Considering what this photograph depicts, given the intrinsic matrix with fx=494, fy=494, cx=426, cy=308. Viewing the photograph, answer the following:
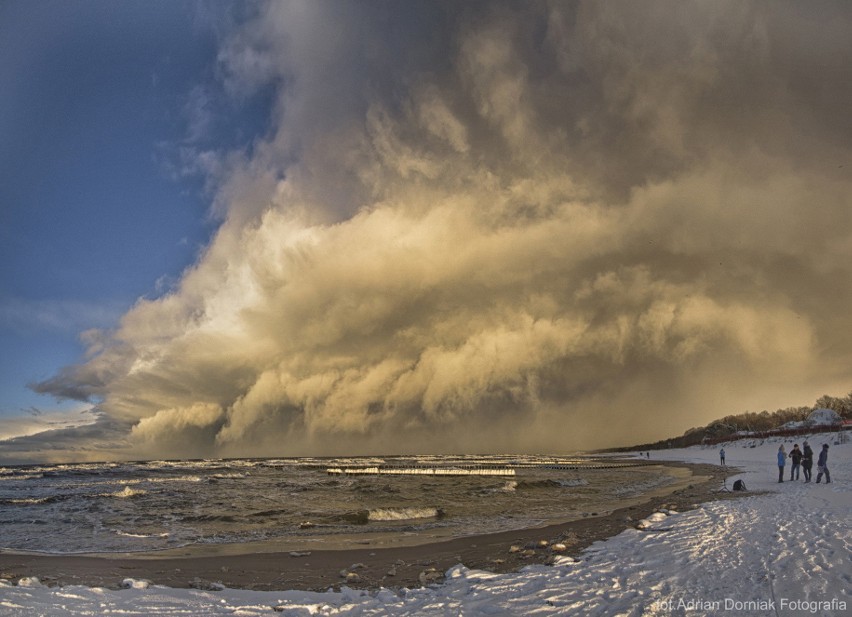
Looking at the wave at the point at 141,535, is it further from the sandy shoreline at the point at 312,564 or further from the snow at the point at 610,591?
the snow at the point at 610,591

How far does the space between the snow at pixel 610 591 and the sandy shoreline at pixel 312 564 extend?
38.4 inches

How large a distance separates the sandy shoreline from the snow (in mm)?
976

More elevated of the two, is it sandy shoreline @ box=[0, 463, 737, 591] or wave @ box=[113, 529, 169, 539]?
sandy shoreline @ box=[0, 463, 737, 591]

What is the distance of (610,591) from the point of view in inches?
362

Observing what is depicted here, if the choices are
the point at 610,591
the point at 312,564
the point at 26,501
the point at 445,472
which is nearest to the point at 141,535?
the point at 312,564

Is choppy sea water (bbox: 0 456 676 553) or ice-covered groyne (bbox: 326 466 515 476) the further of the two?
ice-covered groyne (bbox: 326 466 515 476)

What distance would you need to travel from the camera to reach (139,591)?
1051cm

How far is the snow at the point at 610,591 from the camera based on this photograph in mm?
8297

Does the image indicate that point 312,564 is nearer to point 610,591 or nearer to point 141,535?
point 610,591

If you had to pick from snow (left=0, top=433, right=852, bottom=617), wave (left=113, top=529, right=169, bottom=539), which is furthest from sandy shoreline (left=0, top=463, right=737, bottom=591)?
wave (left=113, top=529, right=169, bottom=539)

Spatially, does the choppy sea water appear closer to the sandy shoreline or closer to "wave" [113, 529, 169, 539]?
"wave" [113, 529, 169, 539]

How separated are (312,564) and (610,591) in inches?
336

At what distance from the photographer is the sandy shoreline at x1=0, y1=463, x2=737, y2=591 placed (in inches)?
474

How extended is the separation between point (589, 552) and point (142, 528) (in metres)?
19.2
